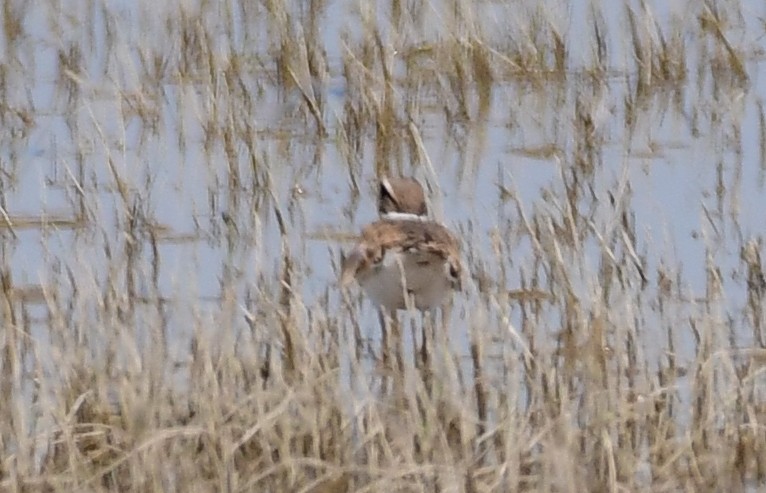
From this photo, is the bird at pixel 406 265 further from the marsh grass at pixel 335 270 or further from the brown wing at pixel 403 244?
the marsh grass at pixel 335 270

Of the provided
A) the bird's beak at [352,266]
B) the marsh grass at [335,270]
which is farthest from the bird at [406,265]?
the marsh grass at [335,270]

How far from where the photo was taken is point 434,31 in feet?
36.4

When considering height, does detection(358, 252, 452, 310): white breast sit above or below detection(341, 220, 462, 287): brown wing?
below

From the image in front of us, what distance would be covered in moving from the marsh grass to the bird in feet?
0.36

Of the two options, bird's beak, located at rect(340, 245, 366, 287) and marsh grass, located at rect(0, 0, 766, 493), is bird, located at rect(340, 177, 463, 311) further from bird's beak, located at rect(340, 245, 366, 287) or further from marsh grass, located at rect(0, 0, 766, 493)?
marsh grass, located at rect(0, 0, 766, 493)

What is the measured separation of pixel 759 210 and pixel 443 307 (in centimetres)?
190

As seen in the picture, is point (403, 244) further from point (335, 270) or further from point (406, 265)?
point (335, 270)

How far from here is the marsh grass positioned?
607 cm

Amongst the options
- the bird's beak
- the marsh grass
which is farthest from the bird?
the marsh grass

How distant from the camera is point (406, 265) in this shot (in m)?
7.25

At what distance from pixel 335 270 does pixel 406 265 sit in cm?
53

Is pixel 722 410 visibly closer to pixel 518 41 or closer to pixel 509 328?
pixel 509 328

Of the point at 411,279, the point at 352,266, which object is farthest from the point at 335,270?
the point at 411,279

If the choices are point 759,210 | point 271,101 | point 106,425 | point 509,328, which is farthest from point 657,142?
point 106,425
